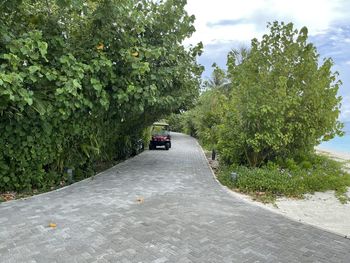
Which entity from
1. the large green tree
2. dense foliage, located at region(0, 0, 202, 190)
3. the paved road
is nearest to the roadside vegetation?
the large green tree

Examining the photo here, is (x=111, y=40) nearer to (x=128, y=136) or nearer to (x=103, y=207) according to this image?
(x=103, y=207)

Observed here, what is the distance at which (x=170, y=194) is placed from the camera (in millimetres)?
7375

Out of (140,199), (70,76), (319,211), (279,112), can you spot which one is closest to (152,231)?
(140,199)

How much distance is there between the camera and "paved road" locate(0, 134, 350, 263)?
4.05 metres

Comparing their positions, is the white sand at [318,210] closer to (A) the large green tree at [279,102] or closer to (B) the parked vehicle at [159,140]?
(A) the large green tree at [279,102]

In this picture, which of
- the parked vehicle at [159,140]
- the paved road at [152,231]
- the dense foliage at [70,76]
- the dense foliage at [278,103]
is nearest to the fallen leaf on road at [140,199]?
the paved road at [152,231]

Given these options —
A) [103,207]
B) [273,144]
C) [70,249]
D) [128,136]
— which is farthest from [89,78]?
[128,136]

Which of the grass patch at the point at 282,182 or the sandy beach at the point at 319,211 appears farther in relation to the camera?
the grass patch at the point at 282,182

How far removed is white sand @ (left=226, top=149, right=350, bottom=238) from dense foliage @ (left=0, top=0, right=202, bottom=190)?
425 centimetres

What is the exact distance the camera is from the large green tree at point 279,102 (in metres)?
9.13

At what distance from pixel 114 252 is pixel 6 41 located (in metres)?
4.62

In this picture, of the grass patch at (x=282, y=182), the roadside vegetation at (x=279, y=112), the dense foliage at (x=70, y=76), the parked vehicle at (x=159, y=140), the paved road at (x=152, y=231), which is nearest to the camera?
the paved road at (x=152, y=231)

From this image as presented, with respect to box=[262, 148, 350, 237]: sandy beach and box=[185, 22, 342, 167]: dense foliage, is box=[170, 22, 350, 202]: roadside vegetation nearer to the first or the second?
box=[185, 22, 342, 167]: dense foliage

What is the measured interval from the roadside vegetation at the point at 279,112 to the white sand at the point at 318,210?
0.78 meters
